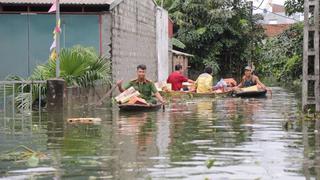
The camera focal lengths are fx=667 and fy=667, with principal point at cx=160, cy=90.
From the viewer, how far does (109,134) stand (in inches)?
522

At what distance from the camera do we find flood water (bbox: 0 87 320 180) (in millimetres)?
8602

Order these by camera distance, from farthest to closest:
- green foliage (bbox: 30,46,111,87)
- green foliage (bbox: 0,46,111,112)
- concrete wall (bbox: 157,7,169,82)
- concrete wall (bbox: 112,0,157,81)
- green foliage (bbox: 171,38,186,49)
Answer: green foliage (bbox: 171,38,186,49) → concrete wall (bbox: 157,7,169,82) → concrete wall (bbox: 112,0,157,81) → green foliage (bbox: 30,46,111,87) → green foliage (bbox: 0,46,111,112)

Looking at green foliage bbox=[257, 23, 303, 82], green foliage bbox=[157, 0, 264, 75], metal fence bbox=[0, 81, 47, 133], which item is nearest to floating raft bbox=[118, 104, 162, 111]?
metal fence bbox=[0, 81, 47, 133]

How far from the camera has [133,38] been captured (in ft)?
95.8

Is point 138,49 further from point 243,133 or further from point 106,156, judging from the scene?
point 106,156

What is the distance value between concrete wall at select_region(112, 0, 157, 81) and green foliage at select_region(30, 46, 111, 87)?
3.70 m

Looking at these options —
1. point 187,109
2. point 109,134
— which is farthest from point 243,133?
point 187,109

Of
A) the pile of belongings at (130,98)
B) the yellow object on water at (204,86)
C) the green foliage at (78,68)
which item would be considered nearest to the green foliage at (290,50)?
the yellow object on water at (204,86)

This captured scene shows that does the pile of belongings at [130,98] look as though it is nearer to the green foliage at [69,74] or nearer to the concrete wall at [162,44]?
the green foliage at [69,74]

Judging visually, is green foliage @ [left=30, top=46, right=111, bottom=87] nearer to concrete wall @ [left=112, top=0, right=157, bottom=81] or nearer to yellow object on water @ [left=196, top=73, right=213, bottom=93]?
concrete wall @ [left=112, top=0, right=157, bottom=81]

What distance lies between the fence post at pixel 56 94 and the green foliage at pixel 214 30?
32154 millimetres

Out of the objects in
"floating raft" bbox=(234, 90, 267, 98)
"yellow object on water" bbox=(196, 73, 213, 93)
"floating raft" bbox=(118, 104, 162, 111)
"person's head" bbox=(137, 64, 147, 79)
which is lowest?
"floating raft" bbox=(118, 104, 162, 111)

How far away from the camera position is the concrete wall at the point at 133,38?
1014 inches

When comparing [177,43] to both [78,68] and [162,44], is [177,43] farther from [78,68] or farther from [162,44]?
[78,68]
